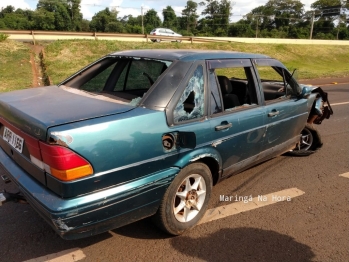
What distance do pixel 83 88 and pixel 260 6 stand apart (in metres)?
94.5

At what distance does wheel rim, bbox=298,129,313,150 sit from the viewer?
193 inches

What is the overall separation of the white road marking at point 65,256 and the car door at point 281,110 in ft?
7.66

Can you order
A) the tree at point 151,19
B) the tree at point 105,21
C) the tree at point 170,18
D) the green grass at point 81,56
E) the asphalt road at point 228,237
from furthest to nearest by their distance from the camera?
1. the tree at point 170,18
2. the tree at point 151,19
3. the tree at point 105,21
4. the green grass at point 81,56
5. the asphalt road at point 228,237

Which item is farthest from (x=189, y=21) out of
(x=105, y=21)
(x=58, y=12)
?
(x=58, y=12)

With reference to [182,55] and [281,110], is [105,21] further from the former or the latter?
[182,55]

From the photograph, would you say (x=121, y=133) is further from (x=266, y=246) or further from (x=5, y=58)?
(x=5, y=58)

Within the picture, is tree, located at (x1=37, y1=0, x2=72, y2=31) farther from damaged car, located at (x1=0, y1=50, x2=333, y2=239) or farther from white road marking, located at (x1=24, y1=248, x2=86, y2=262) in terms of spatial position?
white road marking, located at (x1=24, y1=248, x2=86, y2=262)

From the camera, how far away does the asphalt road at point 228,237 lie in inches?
99.0

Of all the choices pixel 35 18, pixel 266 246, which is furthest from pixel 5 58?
pixel 35 18

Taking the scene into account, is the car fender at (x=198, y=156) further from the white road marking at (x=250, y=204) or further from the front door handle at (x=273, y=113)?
the front door handle at (x=273, y=113)

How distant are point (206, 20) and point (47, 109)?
7825 centimetres

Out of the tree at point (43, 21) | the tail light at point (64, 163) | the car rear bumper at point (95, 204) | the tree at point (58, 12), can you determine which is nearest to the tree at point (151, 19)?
the tree at point (58, 12)

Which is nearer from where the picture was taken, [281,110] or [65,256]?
[65,256]

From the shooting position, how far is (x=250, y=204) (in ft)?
11.1
